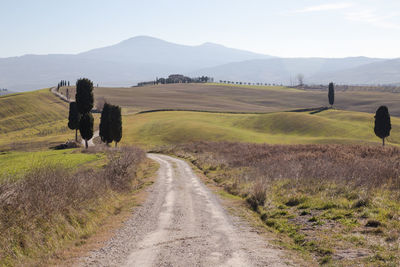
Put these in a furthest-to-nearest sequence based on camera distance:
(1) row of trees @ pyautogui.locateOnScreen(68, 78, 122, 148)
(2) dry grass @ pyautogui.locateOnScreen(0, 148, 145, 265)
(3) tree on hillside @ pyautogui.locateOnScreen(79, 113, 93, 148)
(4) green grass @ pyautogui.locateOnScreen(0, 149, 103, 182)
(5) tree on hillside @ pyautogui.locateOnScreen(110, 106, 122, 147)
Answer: (5) tree on hillside @ pyautogui.locateOnScreen(110, 106, 122, 147) < (1) row of trees @ pyautogui.locateOnScreen(68, 78, 122, 148) < (3) tree on hillside @ pyautogui.locateOnScreen(79, 113, 93, 148) < (4) green grass @ pyautogui.locateOnScreen(0, 149, 103, 182) < (2) dry grass @ pyautogui.locateOnScreen(0, 148, 145, 265)

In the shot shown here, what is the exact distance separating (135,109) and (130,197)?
426 ft

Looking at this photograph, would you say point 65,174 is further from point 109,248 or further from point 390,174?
point 390,174

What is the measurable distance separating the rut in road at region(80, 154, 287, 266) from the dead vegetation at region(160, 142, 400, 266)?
1.55 meters

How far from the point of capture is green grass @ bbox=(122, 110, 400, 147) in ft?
279

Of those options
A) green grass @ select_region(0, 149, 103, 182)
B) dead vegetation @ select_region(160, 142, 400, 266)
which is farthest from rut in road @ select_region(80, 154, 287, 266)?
green grass @ select_region(0, 149, 103, 182)

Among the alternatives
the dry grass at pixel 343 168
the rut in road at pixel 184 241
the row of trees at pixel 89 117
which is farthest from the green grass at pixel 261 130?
Answer: the rut in road at pixel 184 241

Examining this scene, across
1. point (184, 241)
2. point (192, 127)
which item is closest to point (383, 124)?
point (192, 127)

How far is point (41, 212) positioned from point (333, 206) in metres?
13.0

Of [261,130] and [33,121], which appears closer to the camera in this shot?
[261,130]

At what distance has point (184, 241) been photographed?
13.3 metres

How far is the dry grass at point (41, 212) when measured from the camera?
37.8ft

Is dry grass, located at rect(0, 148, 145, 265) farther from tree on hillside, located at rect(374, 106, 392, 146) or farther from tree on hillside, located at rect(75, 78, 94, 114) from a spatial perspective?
tree on hillside, located at rect(374, 106, 392, 146)

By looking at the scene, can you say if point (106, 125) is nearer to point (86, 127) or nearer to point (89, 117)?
point (89, 117)

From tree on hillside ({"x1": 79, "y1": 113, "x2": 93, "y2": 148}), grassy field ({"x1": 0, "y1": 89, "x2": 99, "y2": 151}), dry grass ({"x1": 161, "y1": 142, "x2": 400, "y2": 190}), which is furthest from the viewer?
grassy field ({"x1": 0, "y1": 89, "x2": 99, "y2": 151})
